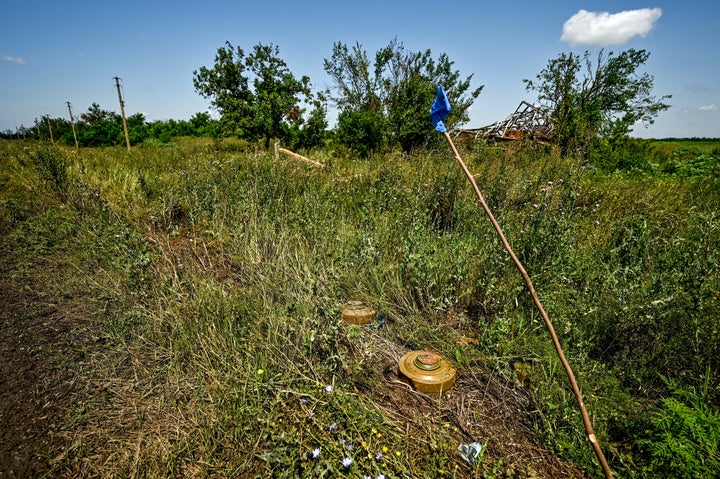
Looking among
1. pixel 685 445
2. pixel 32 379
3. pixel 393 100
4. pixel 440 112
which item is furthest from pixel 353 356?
pixel 393 100

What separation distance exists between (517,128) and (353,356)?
13847 millimetres

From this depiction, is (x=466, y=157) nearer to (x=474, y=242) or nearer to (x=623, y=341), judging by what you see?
(x=474, y=242)

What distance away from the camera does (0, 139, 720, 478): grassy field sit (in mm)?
1578

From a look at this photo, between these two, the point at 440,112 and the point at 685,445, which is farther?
the point at 685,445

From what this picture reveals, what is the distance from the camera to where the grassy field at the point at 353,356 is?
5.18ft

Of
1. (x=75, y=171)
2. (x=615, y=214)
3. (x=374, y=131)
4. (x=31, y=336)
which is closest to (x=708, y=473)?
(x=31, y=336)

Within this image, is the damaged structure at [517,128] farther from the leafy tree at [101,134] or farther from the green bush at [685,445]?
the leafy tree at [101,134]

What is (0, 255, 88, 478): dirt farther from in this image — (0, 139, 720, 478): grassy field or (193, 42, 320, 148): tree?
(193, 42, 320, 148): tree

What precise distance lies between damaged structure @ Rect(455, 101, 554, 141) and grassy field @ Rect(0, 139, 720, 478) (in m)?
9.54

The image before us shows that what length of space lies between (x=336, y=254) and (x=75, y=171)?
5620 millimetres

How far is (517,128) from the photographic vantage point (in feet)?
43.5

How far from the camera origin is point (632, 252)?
2.62 meters

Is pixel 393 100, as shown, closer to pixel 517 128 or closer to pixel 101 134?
pixel 517 128

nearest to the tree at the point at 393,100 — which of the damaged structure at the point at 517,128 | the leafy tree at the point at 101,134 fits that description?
the damaged structure at the point at 517,128
